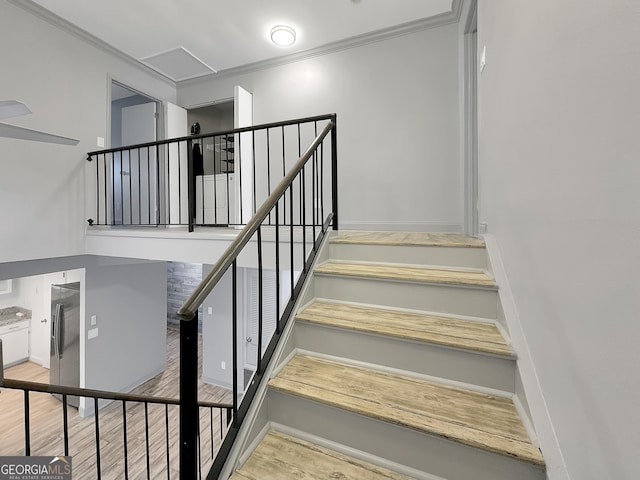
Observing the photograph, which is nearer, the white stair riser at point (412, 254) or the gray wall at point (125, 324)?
the white stair riser at point (412, 254)

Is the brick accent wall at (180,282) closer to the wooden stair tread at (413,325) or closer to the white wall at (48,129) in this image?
the white wall at (48,129)

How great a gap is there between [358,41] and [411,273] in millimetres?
3079

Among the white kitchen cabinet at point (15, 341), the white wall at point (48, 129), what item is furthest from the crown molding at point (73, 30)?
the white kitchen cabinet at point (15, 341)

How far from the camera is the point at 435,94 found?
3230mm

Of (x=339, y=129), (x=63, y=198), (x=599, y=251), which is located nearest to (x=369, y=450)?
(x=599, y=251)

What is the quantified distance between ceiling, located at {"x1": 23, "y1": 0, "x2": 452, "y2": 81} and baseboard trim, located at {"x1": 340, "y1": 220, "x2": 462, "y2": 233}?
2160 millimetres

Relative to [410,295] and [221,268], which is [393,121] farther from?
[221,268]

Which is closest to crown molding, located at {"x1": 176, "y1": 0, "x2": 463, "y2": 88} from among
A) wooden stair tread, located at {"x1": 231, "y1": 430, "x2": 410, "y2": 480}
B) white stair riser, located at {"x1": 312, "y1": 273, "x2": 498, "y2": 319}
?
white stair riser, located at {"x1": 312, "y1": 273, "x2": 498, "y2": 319}

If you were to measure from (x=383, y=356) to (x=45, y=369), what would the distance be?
23.9 ft

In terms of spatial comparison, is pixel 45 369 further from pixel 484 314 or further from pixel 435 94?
pixel 435 94

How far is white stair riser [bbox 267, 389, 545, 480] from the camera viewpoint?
96cm

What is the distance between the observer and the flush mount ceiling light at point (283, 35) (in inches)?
131

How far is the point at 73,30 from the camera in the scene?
332cm

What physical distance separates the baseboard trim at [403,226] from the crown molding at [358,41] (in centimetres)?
209
